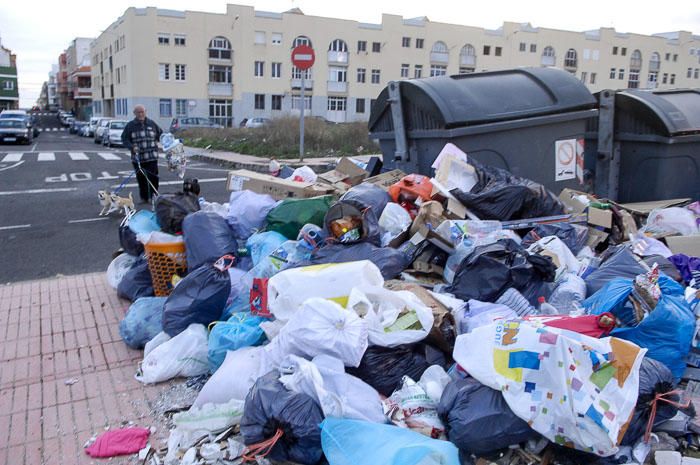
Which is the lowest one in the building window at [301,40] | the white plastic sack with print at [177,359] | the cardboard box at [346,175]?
the white plastic sack with print at [177,359]

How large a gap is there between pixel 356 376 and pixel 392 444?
0.68m

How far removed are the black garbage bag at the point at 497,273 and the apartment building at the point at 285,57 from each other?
4283 cm

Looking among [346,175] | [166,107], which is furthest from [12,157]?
[166,107]

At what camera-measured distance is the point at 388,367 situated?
296 cm

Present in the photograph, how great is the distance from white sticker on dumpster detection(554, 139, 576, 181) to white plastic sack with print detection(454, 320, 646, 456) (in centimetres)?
339

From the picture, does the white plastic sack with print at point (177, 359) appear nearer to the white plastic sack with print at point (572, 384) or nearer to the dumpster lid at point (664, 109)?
the white plastic sack with print at point (572, 384)

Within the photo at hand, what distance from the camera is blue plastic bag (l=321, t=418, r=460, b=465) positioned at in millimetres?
2221

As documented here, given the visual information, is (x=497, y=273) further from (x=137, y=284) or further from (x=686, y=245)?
(x=137, y=284)

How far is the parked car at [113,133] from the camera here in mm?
24458

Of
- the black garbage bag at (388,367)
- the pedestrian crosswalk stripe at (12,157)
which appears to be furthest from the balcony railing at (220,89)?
the black garbage bag at (388,367)

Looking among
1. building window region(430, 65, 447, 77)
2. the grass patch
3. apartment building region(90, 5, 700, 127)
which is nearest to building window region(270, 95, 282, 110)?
apartment building region(90, 5, 700, 127)

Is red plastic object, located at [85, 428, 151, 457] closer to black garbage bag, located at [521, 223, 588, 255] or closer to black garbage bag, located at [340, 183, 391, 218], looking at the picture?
black garbage bag, located at [340, 183, 391, 218]

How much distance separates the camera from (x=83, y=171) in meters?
14.3

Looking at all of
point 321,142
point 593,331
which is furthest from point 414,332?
point 321,142
